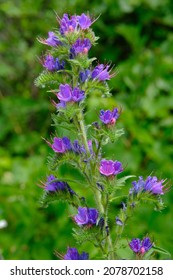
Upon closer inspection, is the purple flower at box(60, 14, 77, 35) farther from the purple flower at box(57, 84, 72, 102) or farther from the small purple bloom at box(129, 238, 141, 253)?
the small purple bloom at box(129, 238, 141, 253)

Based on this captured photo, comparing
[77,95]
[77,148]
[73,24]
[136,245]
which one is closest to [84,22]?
[73,24]

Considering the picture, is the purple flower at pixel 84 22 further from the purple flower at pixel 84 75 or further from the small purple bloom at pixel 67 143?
the small purple bloom at pixel 67 143

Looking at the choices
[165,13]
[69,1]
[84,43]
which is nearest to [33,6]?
[69,1]

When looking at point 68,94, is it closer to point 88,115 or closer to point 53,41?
point 53,41

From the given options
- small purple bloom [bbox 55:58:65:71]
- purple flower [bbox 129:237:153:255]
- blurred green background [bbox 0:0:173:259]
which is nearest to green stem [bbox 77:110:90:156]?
small purple bloom [bbox 55:58:65:71]

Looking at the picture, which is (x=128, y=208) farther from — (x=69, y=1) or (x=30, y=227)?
(x=69, y=1)
